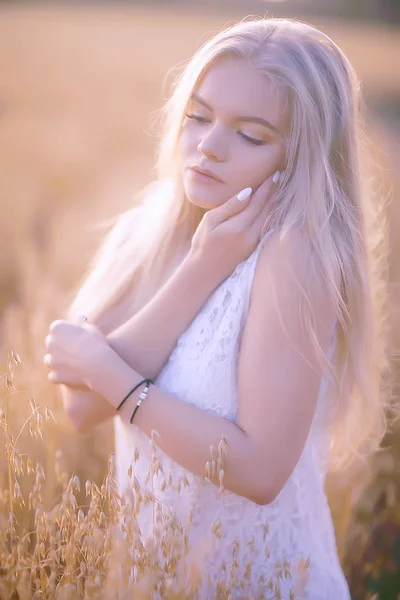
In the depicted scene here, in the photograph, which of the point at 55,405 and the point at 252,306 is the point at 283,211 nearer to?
the point at 252,306

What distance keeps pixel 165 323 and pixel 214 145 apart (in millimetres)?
421

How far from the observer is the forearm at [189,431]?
131 cm

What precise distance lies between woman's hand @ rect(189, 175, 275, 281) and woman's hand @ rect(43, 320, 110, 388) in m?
0.32

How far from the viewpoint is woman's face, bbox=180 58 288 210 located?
138 centimetres

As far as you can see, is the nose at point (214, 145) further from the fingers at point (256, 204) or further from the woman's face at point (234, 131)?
the fingers at point (256, 204)

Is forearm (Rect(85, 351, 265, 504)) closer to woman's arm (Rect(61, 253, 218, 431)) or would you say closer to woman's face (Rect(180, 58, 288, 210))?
woman's arm (Rect(61, 253, 218, 431))

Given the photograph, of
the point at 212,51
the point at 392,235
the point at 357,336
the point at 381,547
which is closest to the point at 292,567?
the point at 357,336

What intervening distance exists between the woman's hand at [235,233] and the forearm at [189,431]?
0.32 m

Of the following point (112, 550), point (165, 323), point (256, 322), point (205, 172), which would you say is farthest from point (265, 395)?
point (205, 172)

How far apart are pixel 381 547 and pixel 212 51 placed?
1869mm

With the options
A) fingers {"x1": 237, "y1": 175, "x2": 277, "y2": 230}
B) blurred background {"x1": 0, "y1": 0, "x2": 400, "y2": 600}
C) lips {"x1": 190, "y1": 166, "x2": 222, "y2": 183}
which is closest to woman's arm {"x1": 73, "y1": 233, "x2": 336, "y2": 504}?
fingers {"x1": 237, "y1": 175, "x2": 277, "y2": 230}

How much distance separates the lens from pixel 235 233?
144cm

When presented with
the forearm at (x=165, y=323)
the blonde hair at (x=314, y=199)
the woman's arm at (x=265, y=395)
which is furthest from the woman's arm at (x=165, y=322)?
the blonde hair at (x=314, y=199)

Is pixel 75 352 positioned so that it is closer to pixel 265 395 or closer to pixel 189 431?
pixel 189 431
